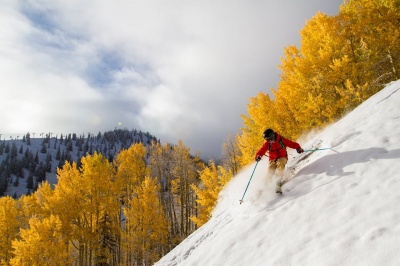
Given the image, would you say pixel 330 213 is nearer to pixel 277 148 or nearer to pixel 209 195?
pixel 277 148

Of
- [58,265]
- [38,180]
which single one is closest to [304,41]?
[58,265]

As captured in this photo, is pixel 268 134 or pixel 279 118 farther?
pixel 279 118

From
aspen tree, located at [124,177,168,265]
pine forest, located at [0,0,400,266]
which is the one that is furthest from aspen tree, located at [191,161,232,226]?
aspen tree, located at [124,177,168,265]

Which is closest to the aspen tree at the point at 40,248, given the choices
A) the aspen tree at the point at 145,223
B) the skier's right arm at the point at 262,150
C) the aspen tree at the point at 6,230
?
the aspen tree at the point at 145,223

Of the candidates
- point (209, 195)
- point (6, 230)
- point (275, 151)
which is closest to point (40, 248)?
point (6, 230)

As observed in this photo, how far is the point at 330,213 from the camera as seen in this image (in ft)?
17.4

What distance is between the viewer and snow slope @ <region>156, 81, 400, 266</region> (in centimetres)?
426

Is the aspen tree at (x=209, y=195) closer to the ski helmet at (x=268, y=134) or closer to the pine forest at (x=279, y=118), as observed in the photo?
the pine forest at (x=279, y=118)

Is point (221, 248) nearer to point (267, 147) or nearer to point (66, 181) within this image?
point (267, 147)

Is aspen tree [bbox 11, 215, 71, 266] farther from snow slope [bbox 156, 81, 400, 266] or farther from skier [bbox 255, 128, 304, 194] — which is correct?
skier [bbox 255, 128, 304, 194]

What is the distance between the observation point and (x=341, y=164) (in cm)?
714

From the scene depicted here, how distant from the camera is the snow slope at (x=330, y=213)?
14.0ft

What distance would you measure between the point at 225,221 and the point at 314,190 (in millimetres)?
3024

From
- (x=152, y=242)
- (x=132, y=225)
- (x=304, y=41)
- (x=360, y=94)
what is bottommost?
(x=152, y=242)
